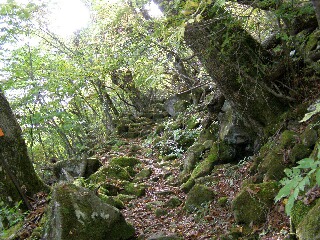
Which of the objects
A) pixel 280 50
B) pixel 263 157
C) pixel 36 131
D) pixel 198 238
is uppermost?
pixel 36 131

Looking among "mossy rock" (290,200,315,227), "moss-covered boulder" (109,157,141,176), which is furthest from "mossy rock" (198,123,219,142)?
"mossy rock" (290,200,315,227)

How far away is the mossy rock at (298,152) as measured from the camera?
4648 mm

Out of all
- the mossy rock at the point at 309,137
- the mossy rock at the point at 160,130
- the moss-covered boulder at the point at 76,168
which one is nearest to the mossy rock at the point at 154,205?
the mossy rock at the point at 309,137

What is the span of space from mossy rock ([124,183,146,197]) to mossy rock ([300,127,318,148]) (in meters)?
4.34

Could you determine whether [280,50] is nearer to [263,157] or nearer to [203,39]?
[203,39]

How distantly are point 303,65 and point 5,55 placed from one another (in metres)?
8.74

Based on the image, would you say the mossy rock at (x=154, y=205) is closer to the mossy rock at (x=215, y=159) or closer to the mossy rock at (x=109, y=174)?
the mossy rock at (x=215, y=159)

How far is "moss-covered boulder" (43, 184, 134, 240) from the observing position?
4953 mm

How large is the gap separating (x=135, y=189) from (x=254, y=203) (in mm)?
4136

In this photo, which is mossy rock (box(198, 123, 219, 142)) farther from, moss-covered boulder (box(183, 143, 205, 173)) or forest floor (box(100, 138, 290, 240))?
forest floor (box(100, 138, 290, 240))

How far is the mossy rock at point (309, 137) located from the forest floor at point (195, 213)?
3.60ft

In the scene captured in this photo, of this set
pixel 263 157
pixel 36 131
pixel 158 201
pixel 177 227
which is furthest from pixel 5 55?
pixel 263 157

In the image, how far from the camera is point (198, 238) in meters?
4.93

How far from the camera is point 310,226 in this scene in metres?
3.10
